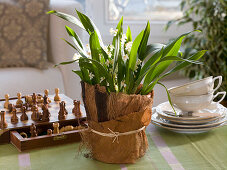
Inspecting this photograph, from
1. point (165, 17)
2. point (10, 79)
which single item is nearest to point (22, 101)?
point (10, 79)

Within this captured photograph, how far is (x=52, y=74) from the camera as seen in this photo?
98.6 inches

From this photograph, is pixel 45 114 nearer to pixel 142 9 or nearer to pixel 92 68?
pixel 92 68

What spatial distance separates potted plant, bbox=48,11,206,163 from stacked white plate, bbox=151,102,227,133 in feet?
0.70

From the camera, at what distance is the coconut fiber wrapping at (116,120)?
95 cm

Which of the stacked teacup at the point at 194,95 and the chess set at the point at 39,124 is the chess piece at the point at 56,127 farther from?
the stacked teacup at the point at 194,95

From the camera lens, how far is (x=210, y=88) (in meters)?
1.19

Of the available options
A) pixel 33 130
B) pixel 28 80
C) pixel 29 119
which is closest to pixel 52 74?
pixel 28 80

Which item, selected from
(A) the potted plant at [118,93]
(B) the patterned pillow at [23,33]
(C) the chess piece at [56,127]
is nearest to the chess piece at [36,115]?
(C) the chess piece at [56,127]

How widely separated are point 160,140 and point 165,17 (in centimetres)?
266

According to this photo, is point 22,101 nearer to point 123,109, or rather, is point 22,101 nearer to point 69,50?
point 123,109

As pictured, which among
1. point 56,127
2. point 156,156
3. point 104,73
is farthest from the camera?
point 56,127

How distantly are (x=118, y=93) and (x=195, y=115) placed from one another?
40 cm

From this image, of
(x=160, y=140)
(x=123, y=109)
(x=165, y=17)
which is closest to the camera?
(x=123, y=109)

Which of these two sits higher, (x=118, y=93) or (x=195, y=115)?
(x=118, y=93)
